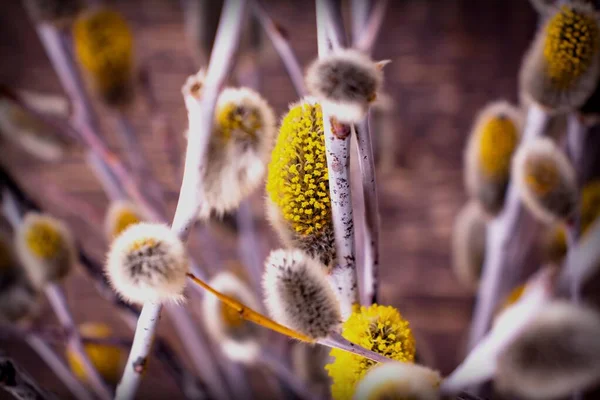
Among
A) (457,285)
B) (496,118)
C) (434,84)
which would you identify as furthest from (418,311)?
(496,118)

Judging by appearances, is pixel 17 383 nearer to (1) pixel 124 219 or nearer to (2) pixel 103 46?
(1) pixel 124 219

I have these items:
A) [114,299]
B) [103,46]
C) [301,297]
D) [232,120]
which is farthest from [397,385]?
[103,46]

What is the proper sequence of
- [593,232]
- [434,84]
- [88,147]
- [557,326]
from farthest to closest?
[434,84]
[88,147]
[593,232]
[557,326]

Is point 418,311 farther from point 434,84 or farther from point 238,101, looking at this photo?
point 238,101

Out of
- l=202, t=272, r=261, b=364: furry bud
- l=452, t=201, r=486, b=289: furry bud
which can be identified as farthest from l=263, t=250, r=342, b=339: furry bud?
l=452, t=201, r=486, b=289: furry bud

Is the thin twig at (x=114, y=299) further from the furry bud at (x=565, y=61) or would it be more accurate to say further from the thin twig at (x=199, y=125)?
the furry bud at (x=565, y=61)

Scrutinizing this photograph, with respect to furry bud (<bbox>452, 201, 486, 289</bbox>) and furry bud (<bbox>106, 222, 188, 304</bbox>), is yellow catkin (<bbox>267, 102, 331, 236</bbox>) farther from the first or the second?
furry bud (<bbox>452, 201, 486, 289</bbox>)

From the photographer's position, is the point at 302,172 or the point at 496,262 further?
the point at 496,262
